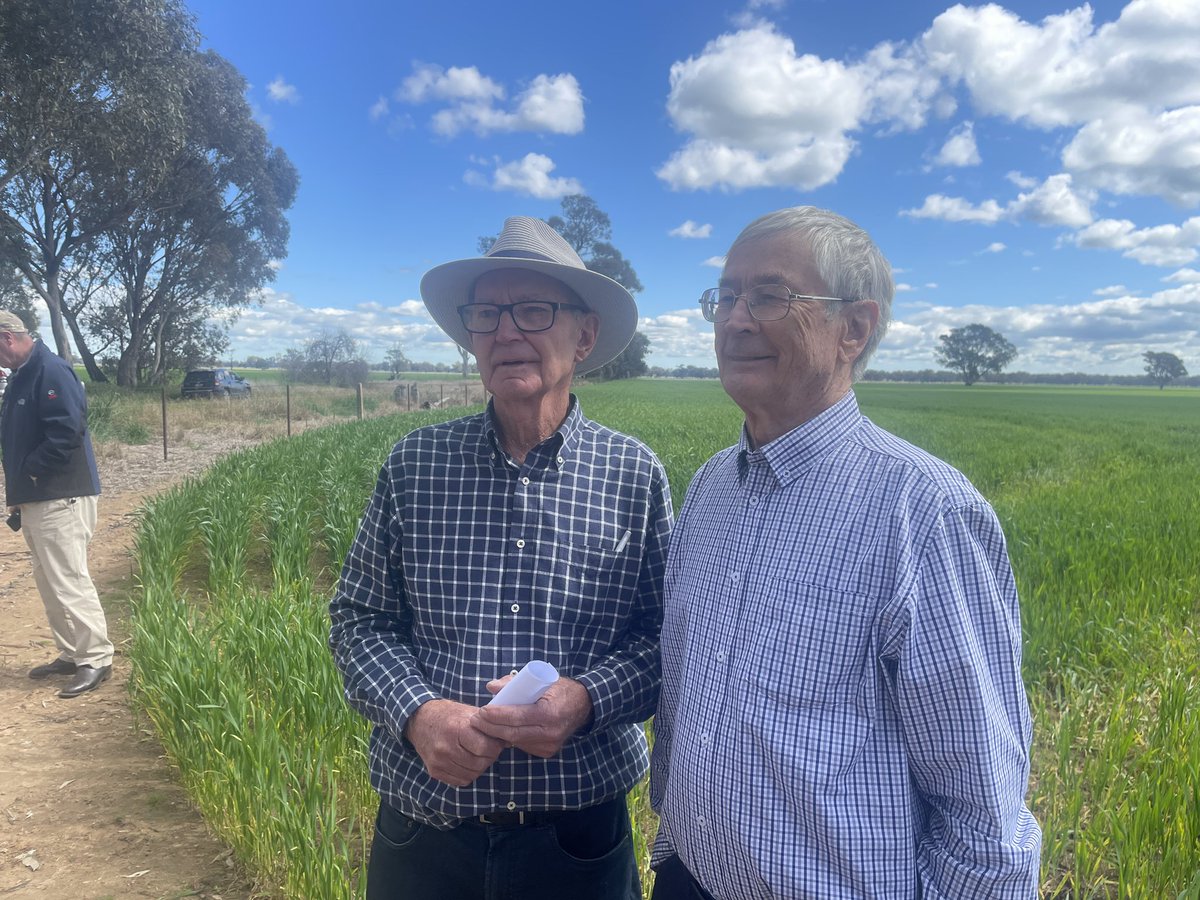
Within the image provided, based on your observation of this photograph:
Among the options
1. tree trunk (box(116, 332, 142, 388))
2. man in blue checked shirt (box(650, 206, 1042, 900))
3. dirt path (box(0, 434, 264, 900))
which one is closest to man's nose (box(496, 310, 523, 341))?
man in blue checked shirt (box(650, 206, 1042, 900))

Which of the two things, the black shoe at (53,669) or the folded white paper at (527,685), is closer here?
the folded white paper at (527,685)

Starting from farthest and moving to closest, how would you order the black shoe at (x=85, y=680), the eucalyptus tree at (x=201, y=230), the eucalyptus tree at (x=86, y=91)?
the eucalyptus tree at (x=201, y=230) < the eucalyptus tree at (x=86, y=91) < the black shoe at (x=85, y=680)

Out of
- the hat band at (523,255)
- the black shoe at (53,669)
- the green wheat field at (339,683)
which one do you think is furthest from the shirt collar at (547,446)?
the black shoe at (53,669)

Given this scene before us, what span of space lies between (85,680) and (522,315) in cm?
411

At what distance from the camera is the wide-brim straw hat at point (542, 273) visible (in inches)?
64.7

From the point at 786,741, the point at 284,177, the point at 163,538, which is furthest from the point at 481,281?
the point at 284,177

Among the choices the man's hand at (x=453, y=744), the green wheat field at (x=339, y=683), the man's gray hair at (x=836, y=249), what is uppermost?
the man's gray hair at (x=836, y=249)

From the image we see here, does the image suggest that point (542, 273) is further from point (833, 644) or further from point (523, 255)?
point (833, 644)

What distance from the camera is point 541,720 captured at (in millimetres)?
1319

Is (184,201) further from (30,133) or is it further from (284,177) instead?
(30,133)

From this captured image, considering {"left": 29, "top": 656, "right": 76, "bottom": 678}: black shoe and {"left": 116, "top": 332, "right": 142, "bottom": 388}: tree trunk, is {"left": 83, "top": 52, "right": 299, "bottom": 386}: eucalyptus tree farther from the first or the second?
{"left": 29, "top": 656, "right": 76, "bottom": 678}: black shoe

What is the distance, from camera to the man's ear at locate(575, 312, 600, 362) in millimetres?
1789

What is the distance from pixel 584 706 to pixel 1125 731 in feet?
7.73

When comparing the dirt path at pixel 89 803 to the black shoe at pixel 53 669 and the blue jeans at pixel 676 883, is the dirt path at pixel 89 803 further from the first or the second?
the blue jeans at pixel 676 883
